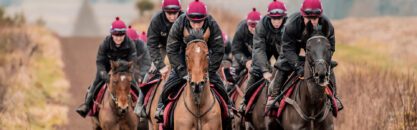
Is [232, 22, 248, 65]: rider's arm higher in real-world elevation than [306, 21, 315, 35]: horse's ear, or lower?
lower

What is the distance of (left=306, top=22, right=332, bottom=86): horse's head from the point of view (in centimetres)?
1063

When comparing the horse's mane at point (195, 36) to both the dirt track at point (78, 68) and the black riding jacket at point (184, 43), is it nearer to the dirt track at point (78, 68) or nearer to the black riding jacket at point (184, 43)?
the black riding jacket at point (184, 43)

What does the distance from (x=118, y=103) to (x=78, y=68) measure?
22550 mm

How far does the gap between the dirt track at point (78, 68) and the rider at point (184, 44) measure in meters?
7.94

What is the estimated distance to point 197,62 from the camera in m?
10.7

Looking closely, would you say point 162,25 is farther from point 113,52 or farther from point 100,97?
point 100,97

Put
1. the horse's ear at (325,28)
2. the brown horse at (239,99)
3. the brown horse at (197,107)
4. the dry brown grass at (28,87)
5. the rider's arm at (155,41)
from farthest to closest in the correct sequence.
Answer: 1. the dry brown grass at (28,87)
2. the brown horse at (239,99)
3. the rider's arm at (155,41)
4. the horse's ear at (325,28)
5. the brown horse at (197,107)

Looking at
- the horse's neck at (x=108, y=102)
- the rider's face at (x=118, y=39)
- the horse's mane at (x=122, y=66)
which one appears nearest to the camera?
the horse's mane at (x=122, y=66)

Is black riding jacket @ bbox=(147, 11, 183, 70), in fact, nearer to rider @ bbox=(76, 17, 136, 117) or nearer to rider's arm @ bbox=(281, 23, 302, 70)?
rider @ bbox=(76, 17, 136, 117)

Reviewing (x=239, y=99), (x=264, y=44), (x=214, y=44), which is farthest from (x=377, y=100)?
(x=214, y=44)

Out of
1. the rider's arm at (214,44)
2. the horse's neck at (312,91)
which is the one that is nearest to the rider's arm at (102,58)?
the rider's arm at (214,44)

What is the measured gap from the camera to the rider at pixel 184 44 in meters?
11.5

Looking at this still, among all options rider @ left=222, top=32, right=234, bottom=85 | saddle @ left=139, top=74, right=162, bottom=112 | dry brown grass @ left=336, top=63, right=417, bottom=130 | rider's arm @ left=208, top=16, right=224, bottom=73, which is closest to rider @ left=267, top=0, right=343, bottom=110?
rider's arm @ left=208, top=16, right=224, bottom=73

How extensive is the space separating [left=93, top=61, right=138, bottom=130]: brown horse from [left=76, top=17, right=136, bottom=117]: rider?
424 mm
